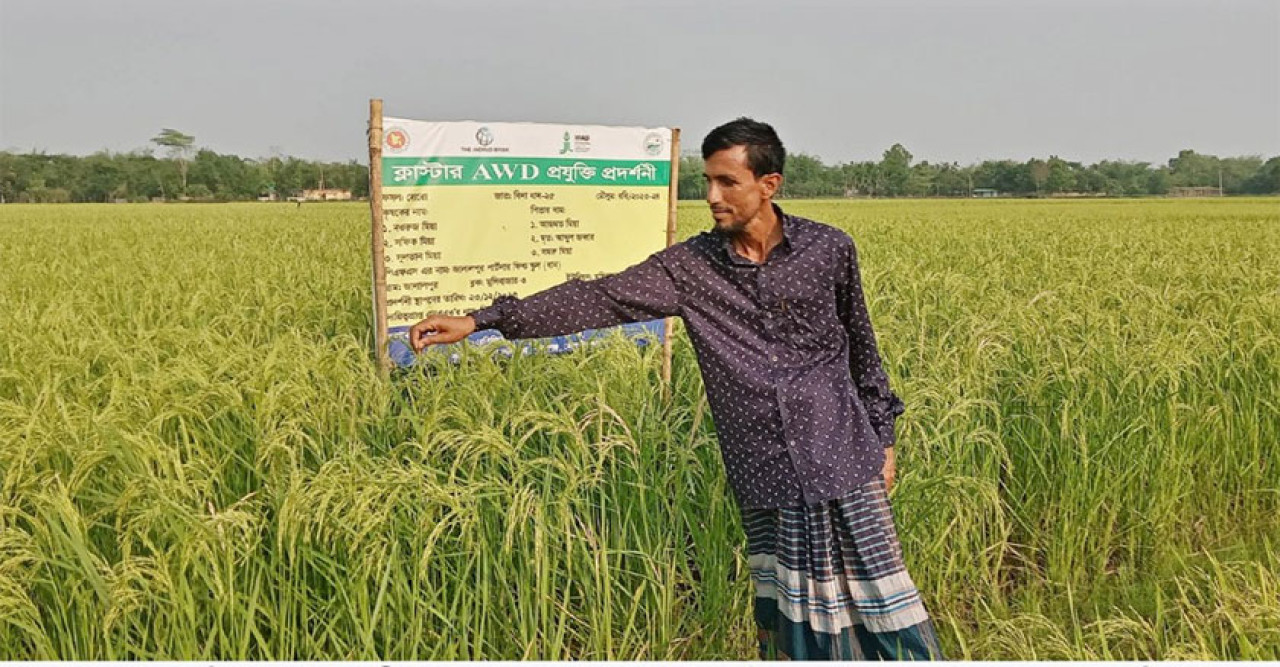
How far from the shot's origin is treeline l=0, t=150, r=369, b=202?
218 ft

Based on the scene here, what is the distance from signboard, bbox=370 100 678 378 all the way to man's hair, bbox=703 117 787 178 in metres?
1.85

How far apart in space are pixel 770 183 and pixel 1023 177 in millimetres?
90258

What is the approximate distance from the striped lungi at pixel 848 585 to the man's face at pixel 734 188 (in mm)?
714

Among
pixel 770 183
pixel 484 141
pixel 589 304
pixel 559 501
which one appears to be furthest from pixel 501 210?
pixel 770 183

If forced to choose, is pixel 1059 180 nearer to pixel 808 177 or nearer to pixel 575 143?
pixel 808 177

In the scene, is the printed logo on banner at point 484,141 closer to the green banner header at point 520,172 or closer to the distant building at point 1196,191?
the green banner header at point 520,172

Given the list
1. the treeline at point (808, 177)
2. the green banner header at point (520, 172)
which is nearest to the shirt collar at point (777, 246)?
the green banner header at point (520, 172)

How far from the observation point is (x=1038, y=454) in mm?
3604

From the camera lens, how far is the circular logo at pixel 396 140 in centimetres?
362

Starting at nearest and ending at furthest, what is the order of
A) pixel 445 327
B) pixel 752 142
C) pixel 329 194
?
pixel 752 142 → pixel 445 327 → pixel 329 194

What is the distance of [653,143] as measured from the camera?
173 inches

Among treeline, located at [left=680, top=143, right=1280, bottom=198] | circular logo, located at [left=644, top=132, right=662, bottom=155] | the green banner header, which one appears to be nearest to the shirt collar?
the green banner header

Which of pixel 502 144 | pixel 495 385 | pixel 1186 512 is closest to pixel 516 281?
pixel 502 144

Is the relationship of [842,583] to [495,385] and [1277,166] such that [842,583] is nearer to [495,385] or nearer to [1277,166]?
[495,385]
